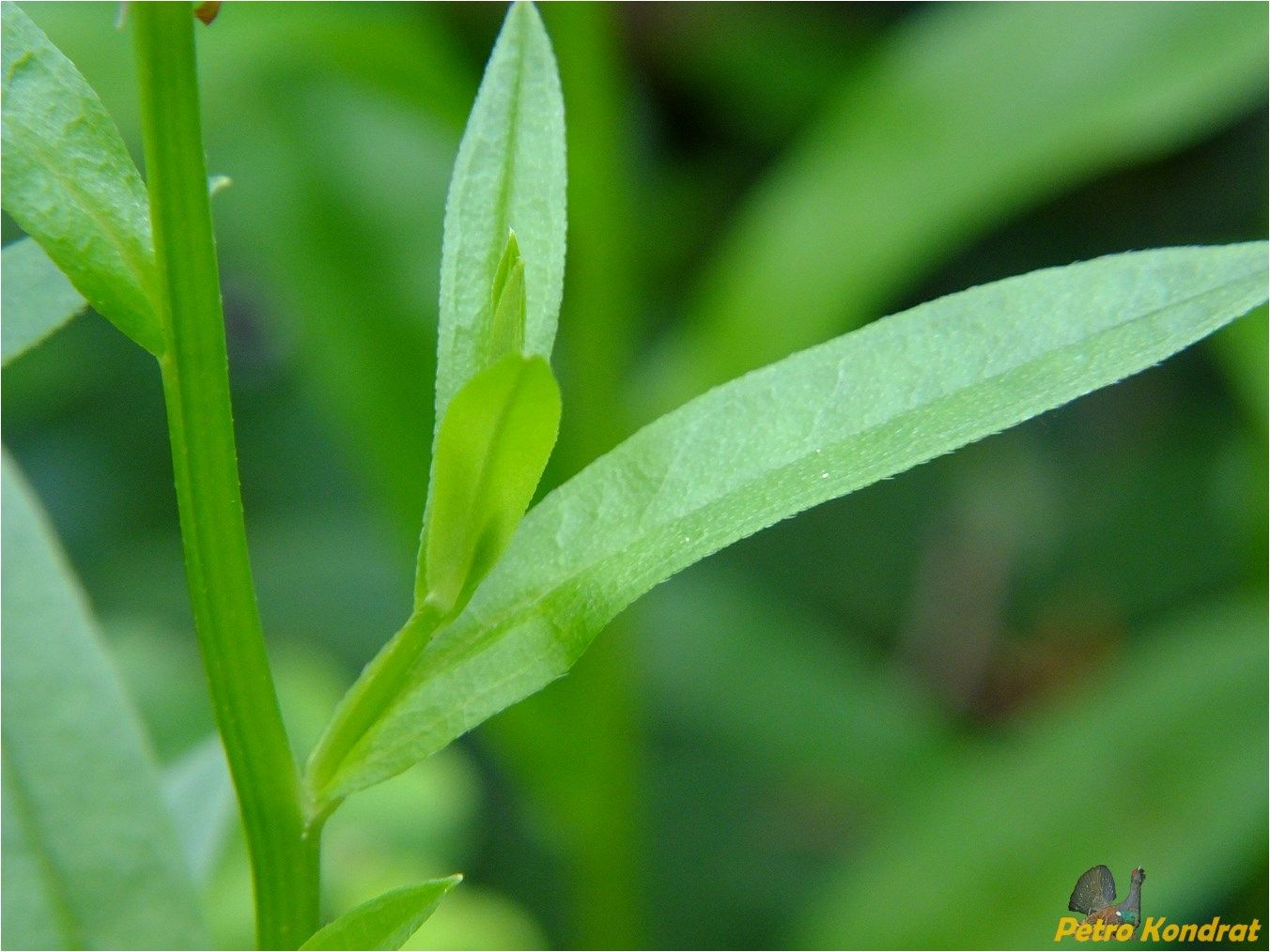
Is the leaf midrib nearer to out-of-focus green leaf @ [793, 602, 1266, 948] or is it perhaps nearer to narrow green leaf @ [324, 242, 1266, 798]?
narrow green leaf @ [324, 242, 1266, 798]


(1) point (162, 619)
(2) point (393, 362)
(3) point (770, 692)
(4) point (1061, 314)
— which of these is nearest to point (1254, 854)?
(3) point (770, 692)

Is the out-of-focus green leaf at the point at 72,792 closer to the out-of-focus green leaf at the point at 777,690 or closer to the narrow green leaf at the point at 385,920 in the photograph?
the narrow green leaf at the point at 385,920

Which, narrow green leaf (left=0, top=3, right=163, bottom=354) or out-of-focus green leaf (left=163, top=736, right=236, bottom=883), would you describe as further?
out-of-focus green leaf (left=163, top=736, right=236, bottom=883)

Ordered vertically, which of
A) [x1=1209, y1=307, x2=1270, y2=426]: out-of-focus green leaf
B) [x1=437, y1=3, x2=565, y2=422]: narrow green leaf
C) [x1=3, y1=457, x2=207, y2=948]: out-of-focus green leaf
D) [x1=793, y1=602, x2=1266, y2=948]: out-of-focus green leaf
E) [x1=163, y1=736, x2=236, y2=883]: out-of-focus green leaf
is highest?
[x1=437, y1=3, x2=565, y2=422]: narrow green leaf

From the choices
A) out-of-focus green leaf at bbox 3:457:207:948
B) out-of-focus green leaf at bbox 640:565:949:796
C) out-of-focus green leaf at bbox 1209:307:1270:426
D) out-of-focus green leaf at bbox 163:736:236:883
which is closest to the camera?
out-of-focus green leaf at bbox 3:457:207:948

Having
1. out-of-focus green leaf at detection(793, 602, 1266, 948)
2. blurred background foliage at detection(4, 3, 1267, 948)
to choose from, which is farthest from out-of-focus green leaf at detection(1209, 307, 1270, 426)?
out-of-focus green leaf at detection(793, 602, 1266, 948)
